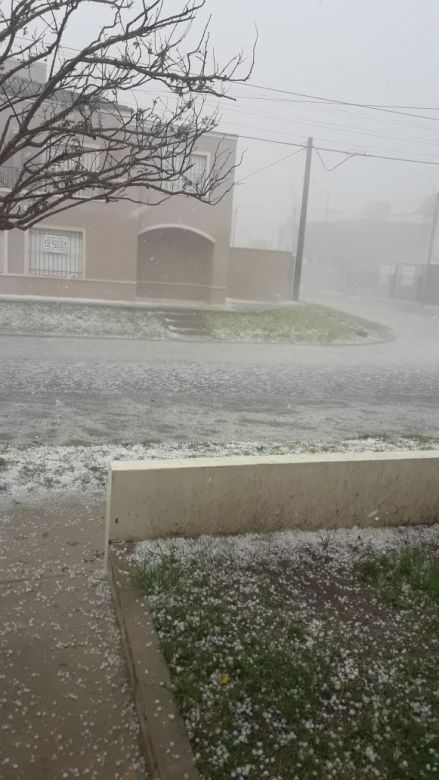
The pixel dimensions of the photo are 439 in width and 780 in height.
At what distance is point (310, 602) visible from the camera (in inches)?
124

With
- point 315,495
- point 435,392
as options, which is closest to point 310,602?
point 315,495

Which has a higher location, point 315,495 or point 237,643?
point 315,495

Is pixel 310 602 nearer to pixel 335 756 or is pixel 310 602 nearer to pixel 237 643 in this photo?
pixel 237 643

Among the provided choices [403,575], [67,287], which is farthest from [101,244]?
[403,575]

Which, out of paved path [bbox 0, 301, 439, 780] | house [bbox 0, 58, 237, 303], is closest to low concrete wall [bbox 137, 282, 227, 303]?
house [bbox 0, 58, 237, 303]

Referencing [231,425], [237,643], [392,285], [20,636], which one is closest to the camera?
[237,643]

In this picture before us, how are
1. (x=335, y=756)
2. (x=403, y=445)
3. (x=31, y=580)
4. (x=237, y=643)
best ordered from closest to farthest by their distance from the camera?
(x=335, y=756) → (x=237, y=643) → (x=31, y=580) → (x=403, y=445)

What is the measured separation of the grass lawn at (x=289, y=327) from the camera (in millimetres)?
17812

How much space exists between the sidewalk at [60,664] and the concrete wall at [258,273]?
2169 cm

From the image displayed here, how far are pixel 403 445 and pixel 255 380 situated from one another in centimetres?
494

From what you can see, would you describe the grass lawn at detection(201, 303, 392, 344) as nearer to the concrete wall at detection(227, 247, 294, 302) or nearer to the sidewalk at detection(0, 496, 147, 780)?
the concrete wall at detection(227, 247, 294, 302)

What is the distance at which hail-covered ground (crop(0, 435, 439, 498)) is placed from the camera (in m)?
4.88

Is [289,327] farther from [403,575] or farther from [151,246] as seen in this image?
[403,575]

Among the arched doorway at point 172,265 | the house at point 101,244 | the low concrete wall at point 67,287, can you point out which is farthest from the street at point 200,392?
the arched doorway at point 172,265
